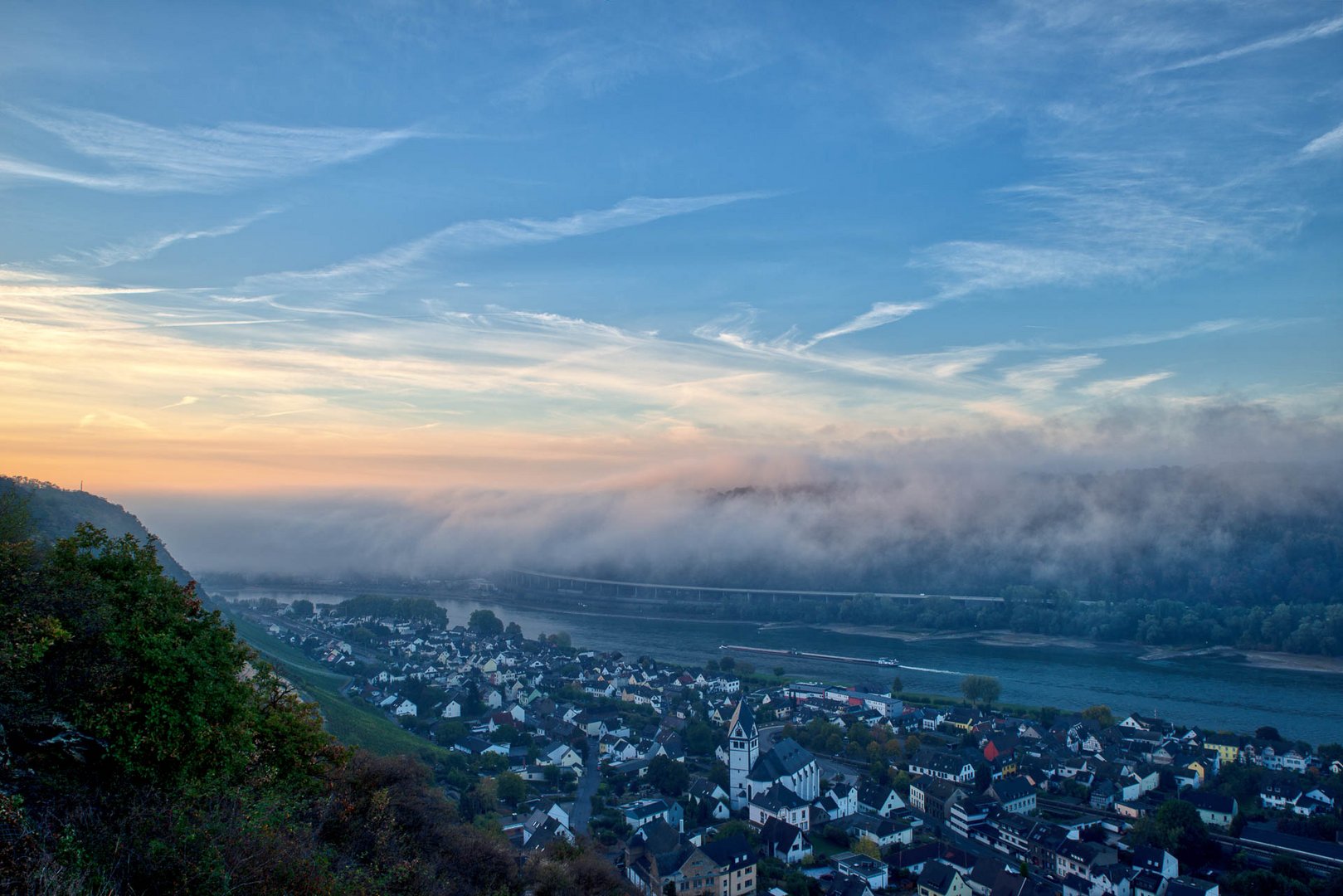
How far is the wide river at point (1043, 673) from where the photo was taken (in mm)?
13750

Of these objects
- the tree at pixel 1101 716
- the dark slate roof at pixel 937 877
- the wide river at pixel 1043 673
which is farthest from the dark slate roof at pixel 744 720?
the wide river at pixel 1043 673

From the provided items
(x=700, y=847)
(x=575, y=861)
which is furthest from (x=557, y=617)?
(x=575, y=861)

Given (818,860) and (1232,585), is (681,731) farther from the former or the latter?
(1232,585)

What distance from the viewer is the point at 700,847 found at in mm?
7074

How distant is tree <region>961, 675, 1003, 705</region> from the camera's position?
47.8 ft

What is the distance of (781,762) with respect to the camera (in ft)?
31.6

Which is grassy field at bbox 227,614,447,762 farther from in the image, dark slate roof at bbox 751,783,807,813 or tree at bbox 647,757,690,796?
dark slate roof at bbox 751,783,807,813

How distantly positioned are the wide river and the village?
1.56 meters

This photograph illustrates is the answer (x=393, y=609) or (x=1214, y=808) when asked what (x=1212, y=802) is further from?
(x=393, y=609)

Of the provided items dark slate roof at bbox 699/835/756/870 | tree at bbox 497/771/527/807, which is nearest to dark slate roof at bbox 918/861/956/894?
dark slate roof at bbox 699/835/756/870

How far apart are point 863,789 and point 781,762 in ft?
3.51

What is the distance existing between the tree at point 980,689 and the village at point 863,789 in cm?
53

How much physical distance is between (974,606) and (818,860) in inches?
824

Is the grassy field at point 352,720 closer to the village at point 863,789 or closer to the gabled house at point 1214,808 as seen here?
the village at point 863,789
